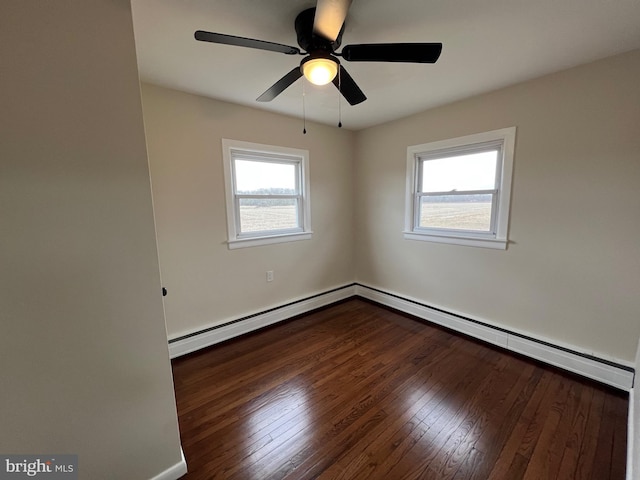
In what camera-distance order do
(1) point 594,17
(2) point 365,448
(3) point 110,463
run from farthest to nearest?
1. (2) point 365,448
2. (1) point 594,17
3. (3) point 110,463

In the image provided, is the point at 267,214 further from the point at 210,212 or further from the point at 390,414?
the point at 390,414

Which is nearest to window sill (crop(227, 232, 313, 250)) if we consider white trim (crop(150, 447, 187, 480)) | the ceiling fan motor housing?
white trim (crop(150, 447, 187, 480))

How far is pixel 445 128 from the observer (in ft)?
8.72

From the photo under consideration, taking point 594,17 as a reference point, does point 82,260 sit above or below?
below

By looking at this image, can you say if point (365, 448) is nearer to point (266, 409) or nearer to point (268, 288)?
point (266, 409)

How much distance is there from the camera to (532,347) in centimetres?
226

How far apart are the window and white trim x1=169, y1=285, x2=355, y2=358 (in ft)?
4.37

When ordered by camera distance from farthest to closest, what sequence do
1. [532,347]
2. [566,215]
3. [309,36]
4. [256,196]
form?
[256,196]
[532,347]
[566,215]
[309,36]

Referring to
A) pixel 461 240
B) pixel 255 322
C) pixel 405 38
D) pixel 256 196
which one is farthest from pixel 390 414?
pixel 405 38

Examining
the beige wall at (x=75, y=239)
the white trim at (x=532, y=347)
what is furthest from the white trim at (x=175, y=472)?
the white trim at (x=532, y=347)

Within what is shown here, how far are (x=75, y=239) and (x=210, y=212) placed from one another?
1.50 meters

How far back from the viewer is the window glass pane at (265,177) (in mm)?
2711

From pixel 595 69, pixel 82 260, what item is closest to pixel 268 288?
pixel 82 260

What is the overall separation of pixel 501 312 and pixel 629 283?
87cm
